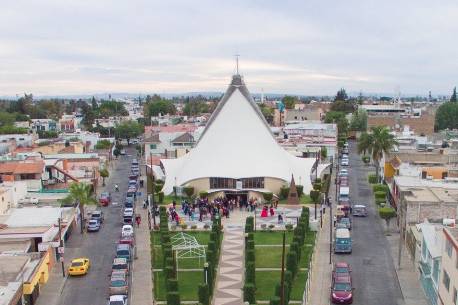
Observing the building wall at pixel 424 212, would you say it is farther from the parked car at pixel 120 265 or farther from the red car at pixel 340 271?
the parked car at pixel 120 265

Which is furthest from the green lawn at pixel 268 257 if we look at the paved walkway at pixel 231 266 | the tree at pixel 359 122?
the tree at pixel 359 122

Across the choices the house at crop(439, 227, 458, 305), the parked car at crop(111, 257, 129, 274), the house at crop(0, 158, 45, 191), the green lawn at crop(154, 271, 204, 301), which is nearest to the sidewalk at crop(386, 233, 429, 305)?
the house at crop(439, 227, 458, 305)

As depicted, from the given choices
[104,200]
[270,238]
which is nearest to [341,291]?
[270,238]

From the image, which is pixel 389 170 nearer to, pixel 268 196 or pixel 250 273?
pixel 268 196

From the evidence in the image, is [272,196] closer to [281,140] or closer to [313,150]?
[313,150]

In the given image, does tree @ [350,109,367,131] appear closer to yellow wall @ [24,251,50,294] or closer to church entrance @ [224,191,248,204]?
church entrance @ [224,191,248,204]
